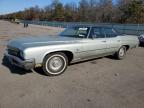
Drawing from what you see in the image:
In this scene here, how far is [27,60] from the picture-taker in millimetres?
4434

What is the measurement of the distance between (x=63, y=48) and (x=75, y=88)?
132 centimetres

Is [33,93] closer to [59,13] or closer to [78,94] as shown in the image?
[78,94]

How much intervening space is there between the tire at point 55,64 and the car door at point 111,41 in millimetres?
1955

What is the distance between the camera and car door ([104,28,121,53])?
643 cm

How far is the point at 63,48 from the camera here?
197 inches

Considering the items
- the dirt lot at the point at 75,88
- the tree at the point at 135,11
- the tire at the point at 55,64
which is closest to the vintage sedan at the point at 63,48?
the tire at the point at 55,64

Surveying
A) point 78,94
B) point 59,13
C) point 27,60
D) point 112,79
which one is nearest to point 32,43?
point 27,60

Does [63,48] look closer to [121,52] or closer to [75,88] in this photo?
[75,88]

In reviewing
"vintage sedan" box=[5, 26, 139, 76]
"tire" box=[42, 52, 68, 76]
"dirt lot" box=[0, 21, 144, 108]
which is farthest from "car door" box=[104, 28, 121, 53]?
"tire" box=[42, 52, 68, 76]

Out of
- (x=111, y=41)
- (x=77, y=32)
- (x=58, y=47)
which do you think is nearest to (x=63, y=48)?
(x=58, y=47)

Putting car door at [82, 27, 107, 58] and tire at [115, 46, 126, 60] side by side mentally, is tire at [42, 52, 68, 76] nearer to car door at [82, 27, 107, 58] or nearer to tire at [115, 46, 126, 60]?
car door at [82, 27, 107, 58]

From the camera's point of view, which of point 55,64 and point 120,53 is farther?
point 120,53

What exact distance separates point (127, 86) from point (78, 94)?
1303 millimetres

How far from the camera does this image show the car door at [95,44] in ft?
18.4
